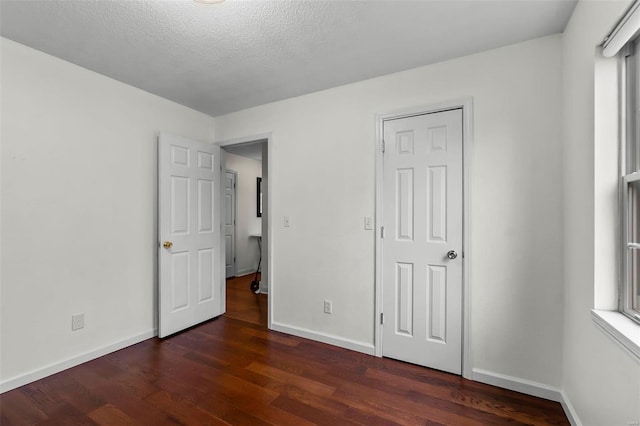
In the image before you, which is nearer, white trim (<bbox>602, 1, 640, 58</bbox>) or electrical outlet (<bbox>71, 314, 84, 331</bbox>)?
white trim (<bbox>602, 1, 640, 58</bbox>)

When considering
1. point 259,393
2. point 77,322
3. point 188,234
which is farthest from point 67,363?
point 259,393

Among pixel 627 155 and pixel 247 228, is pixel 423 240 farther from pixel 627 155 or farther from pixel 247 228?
pixel 247 228

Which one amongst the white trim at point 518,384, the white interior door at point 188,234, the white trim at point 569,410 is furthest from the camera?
the white interior door at point 188,234

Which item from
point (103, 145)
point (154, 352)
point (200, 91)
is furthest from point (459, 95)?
point (154, 352)

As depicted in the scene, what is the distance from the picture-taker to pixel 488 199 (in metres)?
2.12

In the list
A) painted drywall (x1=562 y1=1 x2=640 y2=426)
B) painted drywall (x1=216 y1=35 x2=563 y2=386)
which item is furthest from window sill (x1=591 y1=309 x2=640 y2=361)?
painted drywall (x1=216 y1=35 x2=563 y2=386)

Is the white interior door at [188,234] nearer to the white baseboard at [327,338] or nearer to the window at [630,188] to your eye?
the white baseboard at [327,338]

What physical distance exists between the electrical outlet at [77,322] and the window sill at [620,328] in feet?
11.1

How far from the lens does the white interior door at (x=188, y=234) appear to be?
290 centimetres

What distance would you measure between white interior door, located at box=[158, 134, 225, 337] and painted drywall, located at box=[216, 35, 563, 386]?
1.26 meters

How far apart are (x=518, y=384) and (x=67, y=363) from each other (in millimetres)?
3347

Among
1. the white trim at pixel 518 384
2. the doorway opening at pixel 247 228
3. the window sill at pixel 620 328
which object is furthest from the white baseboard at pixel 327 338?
the window sill at pixel 620 328

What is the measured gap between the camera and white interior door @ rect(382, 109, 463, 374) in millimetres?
2234

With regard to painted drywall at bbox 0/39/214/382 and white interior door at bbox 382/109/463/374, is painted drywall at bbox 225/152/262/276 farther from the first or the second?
white interior door at bbox 382/109/463/374
